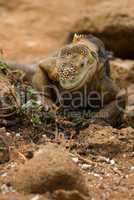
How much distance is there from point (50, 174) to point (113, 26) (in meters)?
6.36

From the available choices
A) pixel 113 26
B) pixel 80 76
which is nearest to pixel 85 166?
pixel 80 76

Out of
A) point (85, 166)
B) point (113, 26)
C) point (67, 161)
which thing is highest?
point (113, 26)

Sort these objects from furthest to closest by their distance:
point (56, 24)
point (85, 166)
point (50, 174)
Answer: point (56, 24)
point (85, 166)
point (50, 174)

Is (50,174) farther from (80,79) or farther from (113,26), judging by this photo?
(113,26)

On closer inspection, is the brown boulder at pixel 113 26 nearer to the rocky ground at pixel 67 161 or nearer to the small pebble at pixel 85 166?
the rocky ground at pixel 67 161

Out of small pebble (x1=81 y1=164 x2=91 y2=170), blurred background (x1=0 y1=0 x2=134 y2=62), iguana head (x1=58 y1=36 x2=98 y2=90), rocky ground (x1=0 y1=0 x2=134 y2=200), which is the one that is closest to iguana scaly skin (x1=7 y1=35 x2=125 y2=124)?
iguana head (x1=58 y1=36 x2=98 y2=90)

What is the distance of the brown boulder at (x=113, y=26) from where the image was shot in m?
9.82

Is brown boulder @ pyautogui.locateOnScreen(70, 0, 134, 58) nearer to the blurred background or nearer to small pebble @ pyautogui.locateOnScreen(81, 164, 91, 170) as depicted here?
the blurred background

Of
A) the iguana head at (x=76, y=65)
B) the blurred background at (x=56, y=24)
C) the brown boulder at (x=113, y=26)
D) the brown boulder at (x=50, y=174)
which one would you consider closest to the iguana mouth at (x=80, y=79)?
the iguana head at (x=76, y=65)

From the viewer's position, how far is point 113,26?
32.5 feet

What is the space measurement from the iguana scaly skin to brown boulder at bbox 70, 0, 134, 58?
3.09 meters

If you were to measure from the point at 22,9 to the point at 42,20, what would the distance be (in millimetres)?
524

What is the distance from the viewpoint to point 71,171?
3.82 metres

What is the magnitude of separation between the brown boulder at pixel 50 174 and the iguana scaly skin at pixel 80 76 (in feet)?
5.22
